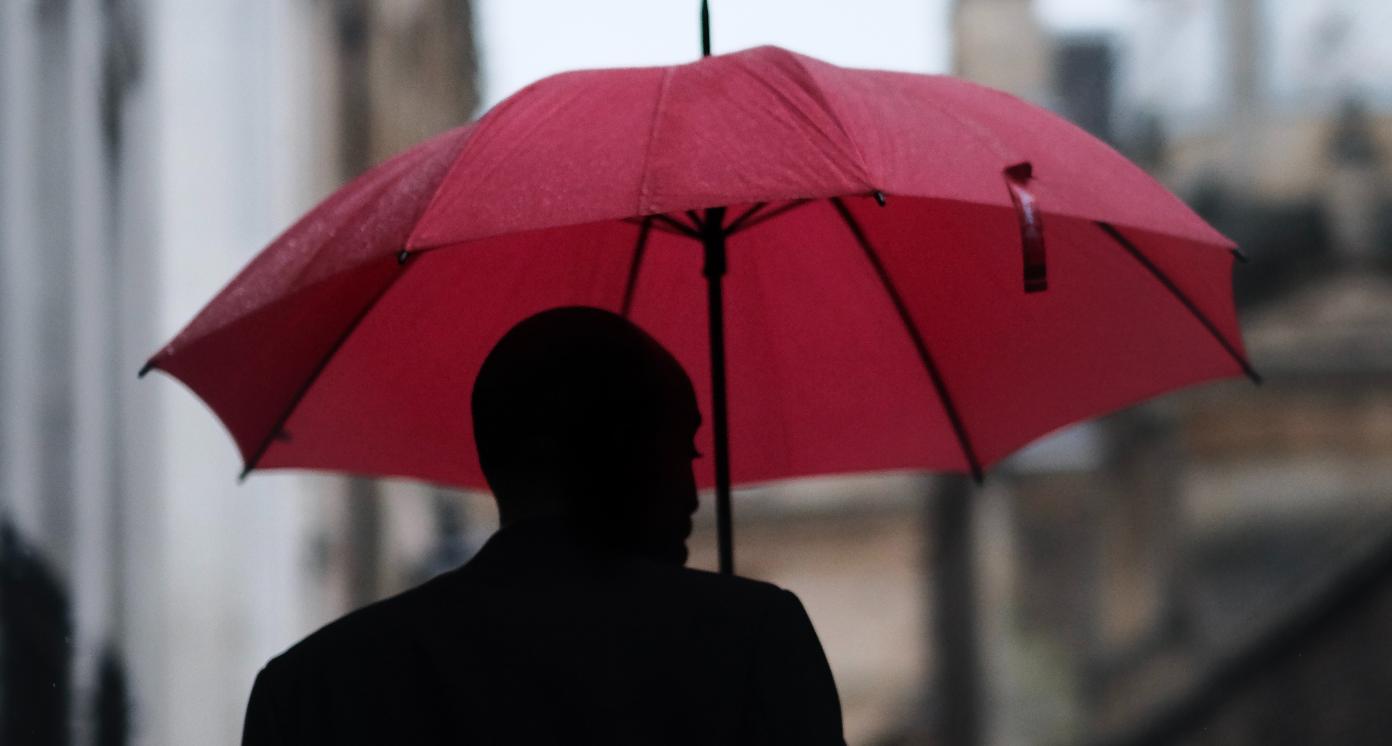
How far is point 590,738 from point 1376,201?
18658 millimetres

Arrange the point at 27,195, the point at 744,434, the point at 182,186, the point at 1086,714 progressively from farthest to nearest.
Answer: the point at 1086,714
the point at 182,186
the point at 27,195
the point at 744,434

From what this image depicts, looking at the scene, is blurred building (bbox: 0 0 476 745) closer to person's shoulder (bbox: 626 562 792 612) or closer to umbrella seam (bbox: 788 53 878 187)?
umbrella seam (bbox: 788 53 878 187)

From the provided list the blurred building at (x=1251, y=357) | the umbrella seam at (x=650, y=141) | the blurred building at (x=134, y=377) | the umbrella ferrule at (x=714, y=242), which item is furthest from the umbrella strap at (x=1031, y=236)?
the blurred building at (x=1251, y=357)

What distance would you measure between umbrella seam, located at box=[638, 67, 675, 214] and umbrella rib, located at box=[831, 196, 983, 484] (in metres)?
0.69

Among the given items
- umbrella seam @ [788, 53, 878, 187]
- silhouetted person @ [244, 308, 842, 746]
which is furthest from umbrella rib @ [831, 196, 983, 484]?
silhouetted person @ [244, 308, 842, 746]

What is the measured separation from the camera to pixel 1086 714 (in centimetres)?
1705

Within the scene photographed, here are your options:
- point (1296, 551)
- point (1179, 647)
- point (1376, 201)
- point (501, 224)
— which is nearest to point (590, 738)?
point (501, 224)

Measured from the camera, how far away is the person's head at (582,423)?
6.58ft

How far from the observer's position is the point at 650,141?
248 cm

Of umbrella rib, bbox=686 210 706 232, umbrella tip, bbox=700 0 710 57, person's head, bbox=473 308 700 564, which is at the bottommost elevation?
person's head, bbox=473 308 700 564

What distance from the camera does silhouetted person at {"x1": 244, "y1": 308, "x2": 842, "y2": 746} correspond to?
1943 mm

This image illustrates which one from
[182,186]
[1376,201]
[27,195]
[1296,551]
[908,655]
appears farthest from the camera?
[908,655]

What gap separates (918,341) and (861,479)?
21422mm

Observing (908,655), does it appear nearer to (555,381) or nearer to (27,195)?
(27,195)
